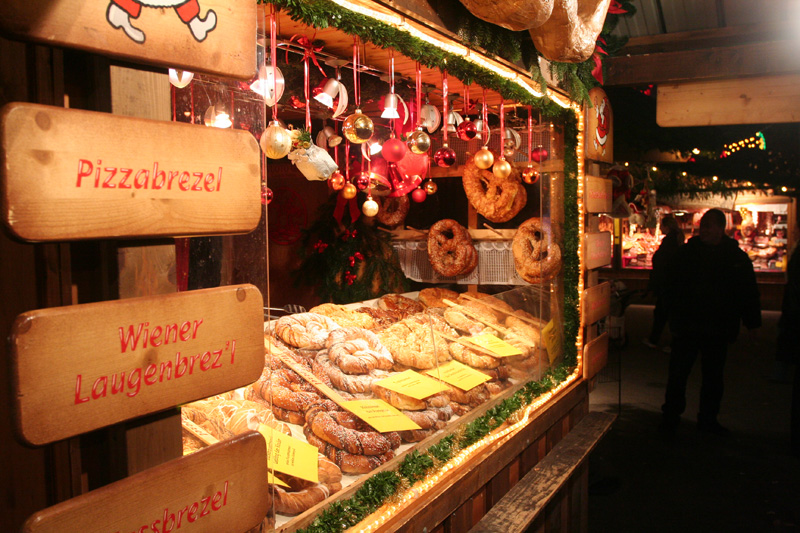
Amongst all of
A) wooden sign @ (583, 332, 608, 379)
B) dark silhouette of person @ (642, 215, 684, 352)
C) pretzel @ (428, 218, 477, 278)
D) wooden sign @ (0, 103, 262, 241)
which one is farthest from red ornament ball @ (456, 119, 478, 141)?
dark silhouette of person @ (642, 215, 684, 352)

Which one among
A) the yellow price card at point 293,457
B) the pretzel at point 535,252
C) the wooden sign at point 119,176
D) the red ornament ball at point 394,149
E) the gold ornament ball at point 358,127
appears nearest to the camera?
the wooden sign at point 119,176

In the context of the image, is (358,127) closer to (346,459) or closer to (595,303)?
(346,459)

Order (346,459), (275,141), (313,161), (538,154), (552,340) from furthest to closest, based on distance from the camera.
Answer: (538,154)
(552,340)
(313,161)
(346,459)
(275,141)

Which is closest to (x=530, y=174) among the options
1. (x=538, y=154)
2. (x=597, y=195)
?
(x=538, y=154)

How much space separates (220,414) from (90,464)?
38 cm

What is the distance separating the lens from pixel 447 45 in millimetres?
2357

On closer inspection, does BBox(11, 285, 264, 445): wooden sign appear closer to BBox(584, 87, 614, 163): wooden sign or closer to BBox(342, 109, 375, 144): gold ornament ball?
BBox(342, 109, 375, 144): gold ornament ball

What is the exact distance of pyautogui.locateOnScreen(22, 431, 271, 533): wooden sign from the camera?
39.4 inches

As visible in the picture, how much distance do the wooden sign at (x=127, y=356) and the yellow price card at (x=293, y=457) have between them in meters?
0.37

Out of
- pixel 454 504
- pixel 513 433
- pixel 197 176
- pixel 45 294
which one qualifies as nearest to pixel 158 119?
pixel 197 176

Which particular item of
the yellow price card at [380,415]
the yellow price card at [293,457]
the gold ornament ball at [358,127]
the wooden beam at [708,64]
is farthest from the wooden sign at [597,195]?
the yellow price card at [293,457]

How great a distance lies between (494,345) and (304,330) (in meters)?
1.06

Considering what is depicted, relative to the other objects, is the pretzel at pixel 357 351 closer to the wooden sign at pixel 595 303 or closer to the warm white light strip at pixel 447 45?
the warm white light strip at pixel 447 45

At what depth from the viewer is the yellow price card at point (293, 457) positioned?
1.63 metres
